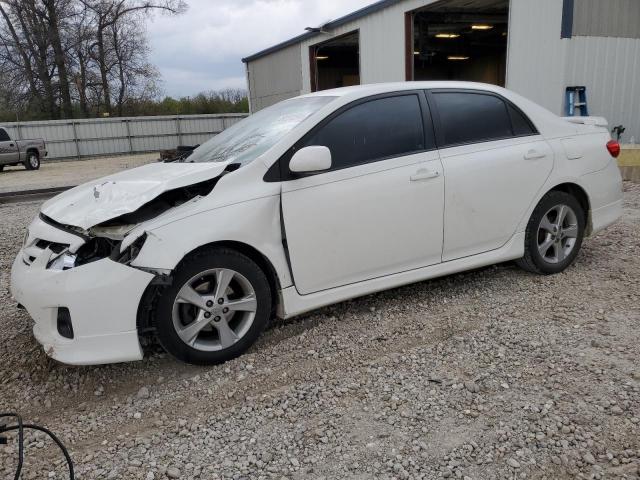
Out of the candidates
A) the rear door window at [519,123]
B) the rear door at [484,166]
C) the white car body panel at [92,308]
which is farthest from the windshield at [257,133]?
the rear door window at [519,123]

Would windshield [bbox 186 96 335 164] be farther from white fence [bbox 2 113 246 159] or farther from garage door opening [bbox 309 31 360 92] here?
white fence [bbox 2 113 246 159]

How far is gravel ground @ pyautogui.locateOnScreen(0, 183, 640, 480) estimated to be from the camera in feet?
7.68

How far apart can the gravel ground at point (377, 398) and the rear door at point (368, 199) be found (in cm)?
47

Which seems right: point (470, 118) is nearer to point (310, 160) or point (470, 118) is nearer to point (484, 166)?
point (484, 166)

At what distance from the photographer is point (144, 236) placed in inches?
115

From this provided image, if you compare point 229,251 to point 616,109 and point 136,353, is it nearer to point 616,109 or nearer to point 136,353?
point 136,353

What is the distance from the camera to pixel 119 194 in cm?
331

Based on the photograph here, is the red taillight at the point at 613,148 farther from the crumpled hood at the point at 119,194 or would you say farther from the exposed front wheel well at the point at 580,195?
the crumpled hood at the point at 119,194

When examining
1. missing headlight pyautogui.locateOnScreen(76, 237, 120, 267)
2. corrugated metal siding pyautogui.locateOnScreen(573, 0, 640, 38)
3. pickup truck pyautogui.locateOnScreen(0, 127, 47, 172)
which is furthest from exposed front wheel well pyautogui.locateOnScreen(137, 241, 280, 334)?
pickup truck pyautogui.locateOnScreen(0, 127, 47, 172)

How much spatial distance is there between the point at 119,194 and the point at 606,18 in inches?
436

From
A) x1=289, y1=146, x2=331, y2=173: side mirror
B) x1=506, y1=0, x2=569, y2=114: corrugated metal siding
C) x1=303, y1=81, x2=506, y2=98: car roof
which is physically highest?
x1=506, y1=0, x2=569, y2=114: corrugated metal siding

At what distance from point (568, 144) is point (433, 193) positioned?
147 cm

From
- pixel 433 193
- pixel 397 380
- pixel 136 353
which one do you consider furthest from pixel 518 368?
pixel 136 353

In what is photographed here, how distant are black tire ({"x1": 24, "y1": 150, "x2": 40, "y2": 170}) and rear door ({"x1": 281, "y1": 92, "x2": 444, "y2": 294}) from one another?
808 inches
